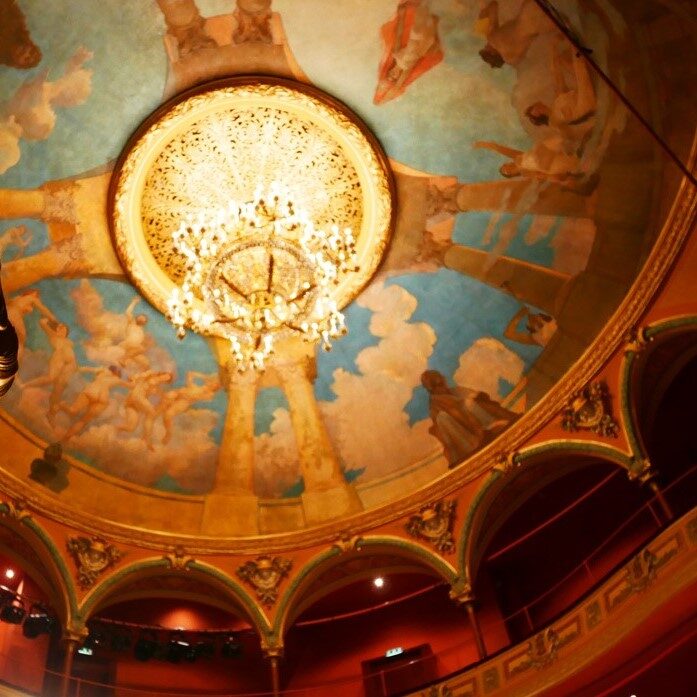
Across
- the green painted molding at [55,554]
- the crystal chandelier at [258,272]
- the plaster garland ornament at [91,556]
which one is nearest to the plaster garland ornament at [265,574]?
the plaster garland ornament at [91,556]

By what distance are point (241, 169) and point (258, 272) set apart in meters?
2.06

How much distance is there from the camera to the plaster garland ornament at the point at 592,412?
13.0 meters

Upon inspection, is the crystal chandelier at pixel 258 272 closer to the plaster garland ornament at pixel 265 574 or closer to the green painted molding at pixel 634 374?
the plaster garland ornament at pixel 265 574

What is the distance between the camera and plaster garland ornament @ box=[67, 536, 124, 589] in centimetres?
1345

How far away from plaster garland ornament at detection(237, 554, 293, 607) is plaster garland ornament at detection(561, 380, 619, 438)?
4.78 metres

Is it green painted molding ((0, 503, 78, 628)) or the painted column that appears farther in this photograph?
the painted column

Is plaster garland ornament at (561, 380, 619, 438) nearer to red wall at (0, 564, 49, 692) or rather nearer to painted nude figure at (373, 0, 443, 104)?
painted nude figure at (373, 0, 443, 104)

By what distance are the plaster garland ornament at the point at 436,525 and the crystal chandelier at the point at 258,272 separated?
3192 millimetres

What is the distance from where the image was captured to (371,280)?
14891 mm

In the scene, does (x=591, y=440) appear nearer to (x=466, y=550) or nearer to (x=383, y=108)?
(x=466, y=550)

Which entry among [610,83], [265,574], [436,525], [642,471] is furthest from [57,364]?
[610,83]

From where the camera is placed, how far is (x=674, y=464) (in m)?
13.4

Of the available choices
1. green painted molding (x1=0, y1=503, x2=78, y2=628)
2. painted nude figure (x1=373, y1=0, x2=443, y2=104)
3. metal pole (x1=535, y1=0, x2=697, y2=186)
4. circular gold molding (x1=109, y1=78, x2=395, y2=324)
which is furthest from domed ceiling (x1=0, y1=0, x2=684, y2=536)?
metal pole (x1=535, y1=0, x2=697, y2=186)

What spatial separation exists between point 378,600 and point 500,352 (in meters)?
4.52
